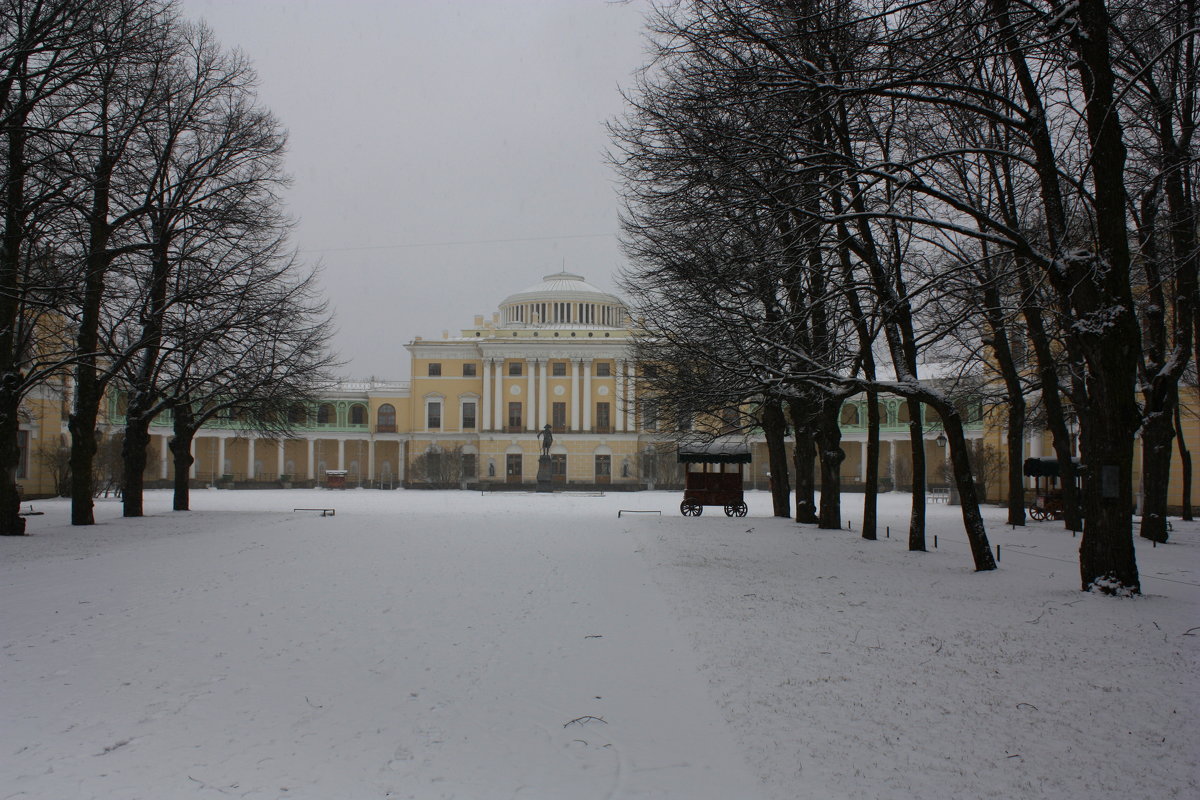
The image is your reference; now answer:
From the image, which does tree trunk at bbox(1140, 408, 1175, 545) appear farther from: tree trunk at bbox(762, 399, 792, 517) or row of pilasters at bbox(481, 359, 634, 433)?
row of pilasters at bbox(481, 359, 634, 433)

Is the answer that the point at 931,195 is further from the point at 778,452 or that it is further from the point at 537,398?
the point at 537,398

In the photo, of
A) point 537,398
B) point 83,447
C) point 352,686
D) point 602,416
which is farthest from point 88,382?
point 602,416

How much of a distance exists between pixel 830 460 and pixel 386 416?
6362 centimetres

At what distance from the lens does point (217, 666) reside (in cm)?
764

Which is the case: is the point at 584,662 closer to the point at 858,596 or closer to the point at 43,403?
the point at 858,596

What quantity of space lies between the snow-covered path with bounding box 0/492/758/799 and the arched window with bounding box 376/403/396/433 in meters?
66.6

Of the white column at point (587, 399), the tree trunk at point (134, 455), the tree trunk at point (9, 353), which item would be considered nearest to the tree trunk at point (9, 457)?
the tree trunk at point (9, 353)

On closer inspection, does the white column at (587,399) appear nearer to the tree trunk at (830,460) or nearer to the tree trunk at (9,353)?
the tree trunk at (830,460)

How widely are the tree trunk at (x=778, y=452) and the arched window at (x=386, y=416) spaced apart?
5669 centimetres

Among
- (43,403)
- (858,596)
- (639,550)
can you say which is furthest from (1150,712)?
(43,403)

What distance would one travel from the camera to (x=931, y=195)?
10.6m

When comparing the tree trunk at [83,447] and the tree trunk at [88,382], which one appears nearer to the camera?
the tree trunk at [88,382]

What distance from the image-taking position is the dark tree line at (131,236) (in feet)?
48.1

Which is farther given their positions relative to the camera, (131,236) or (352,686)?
(131,236)
